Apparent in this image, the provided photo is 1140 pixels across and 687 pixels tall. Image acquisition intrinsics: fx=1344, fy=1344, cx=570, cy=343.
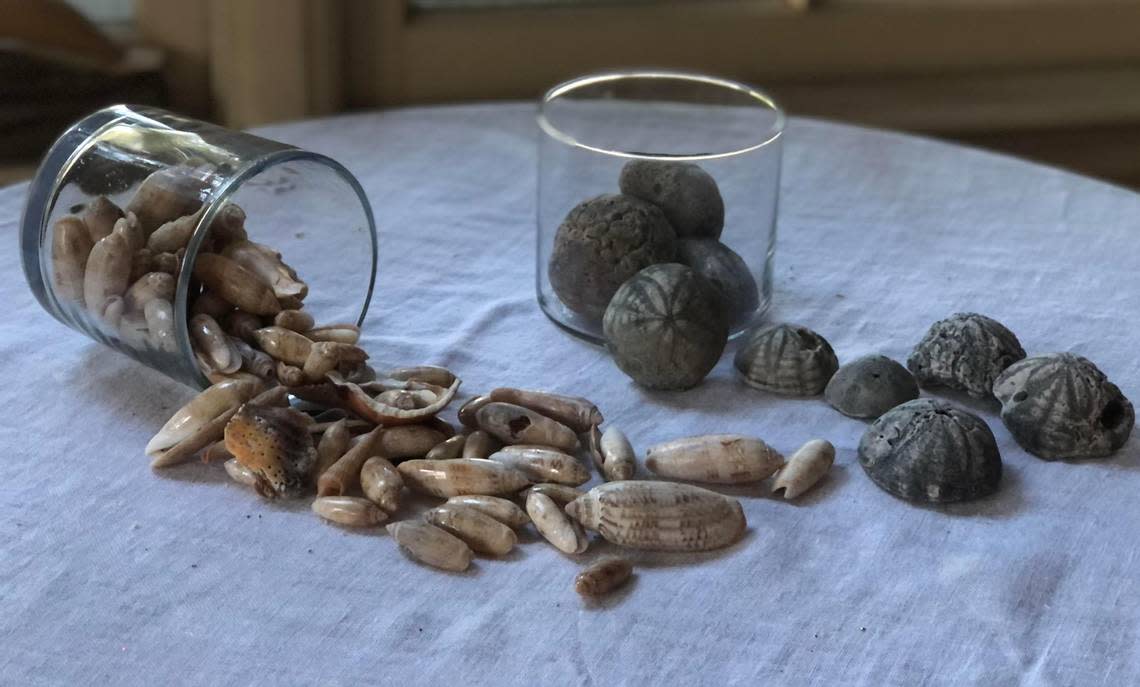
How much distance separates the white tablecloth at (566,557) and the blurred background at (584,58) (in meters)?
0.37

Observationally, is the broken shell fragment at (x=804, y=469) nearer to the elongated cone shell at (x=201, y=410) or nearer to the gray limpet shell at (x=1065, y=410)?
the gray limpet shell at (x=1065, y=410)

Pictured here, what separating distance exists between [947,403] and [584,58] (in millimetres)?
788

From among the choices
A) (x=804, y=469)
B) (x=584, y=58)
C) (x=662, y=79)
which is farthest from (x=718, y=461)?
(x=584, y=58)

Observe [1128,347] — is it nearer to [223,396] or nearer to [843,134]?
[843,134]

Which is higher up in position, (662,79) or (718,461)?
(662,79)

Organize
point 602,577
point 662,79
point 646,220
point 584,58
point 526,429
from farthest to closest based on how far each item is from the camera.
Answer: point 584,58, point 662,79, point 646,220, point 526,429, point 602,577

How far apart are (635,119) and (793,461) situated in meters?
0.45

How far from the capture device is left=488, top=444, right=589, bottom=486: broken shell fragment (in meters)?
0.65

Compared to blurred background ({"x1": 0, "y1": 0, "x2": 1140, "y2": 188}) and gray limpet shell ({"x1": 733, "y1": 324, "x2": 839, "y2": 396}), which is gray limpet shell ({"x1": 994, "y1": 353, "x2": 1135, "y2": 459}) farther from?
blurred background ({"x1": 0, "y1": 0, "x2": 1140, "y2": 188})

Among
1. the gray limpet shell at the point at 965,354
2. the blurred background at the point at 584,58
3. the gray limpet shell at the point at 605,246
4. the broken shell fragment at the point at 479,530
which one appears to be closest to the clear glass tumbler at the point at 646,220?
the gray limpet shell at the point at 605,246

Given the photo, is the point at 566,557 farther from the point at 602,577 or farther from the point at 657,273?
the point at 657,273

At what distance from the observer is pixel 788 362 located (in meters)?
0.74

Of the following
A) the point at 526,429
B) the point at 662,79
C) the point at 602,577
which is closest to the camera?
the point at 602,577

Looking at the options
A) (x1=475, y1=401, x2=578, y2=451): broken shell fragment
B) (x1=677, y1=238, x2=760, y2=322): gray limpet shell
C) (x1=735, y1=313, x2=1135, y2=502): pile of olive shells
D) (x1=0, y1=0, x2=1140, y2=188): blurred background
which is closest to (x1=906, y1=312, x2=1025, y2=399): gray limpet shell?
(x1=735, y1=313, x2=1135, y2=502): pile of olive shells
